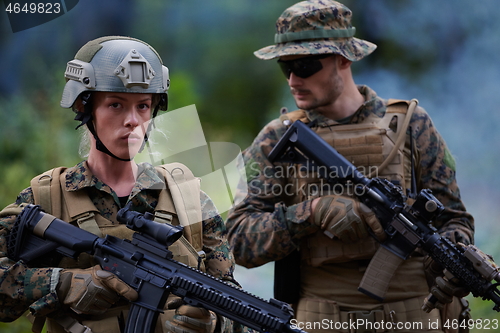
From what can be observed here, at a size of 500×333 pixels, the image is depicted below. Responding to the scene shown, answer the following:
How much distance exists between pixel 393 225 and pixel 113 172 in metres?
1.66

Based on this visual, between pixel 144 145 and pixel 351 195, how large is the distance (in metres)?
1.52

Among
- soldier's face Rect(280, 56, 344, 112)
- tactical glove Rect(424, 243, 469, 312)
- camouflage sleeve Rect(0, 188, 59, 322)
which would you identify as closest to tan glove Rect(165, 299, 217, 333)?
camouflage sleeve Rect(0, 188, 59, 322)

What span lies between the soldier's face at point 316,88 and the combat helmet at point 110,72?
1.38m

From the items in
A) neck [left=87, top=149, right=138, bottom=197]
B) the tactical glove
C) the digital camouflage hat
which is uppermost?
the digital camouflage hat

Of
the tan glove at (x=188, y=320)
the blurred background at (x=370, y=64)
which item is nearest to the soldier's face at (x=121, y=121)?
the tan glove at (x=188, y=320)

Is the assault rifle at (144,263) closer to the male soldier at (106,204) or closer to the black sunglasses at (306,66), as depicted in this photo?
the male soldier at (106,204)

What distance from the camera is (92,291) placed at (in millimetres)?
2434

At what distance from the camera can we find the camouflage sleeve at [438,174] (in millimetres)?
3971

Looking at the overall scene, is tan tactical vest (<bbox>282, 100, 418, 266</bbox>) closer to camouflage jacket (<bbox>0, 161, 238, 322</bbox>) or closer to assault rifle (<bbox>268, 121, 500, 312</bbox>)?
assault rifle (<bbox>268, 121, 500, 312</bbox>)

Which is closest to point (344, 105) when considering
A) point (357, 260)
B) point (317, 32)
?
point (317, 32)

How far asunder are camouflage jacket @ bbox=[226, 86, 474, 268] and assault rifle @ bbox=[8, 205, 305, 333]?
1.42 meters

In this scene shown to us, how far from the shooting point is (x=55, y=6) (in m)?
6.19

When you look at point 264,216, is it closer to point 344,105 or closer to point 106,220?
point 344,105

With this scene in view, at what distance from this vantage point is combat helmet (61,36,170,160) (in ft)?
8.66
